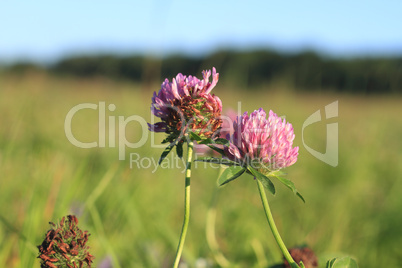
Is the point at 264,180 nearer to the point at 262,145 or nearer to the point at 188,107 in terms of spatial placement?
the point at 262,145

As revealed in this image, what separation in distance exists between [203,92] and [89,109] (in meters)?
5.16

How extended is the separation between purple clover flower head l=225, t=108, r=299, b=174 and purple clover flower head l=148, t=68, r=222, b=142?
6 cm

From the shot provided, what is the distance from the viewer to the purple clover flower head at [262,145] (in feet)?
2.46

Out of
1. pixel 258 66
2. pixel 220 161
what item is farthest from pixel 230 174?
pixel 258 66

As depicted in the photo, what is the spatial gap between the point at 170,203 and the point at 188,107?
5.18 ft

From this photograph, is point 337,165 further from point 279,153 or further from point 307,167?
point 279,153

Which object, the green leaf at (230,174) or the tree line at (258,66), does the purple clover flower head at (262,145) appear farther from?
the tree line at (258,66)

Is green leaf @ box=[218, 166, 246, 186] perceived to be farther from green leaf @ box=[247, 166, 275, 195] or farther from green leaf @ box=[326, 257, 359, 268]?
green leaf @ box=[326, 257, 359, 268]

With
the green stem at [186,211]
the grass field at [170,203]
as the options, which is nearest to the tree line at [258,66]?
the grass field at [170,203]

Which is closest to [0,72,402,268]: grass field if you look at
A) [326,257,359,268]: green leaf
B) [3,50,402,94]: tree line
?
[326,257,359,268]: green leaf

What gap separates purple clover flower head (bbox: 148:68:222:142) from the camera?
2.58 ft

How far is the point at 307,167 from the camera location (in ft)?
10.7

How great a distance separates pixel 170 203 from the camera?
7.52 ft

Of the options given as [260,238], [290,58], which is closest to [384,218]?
[260,238]
